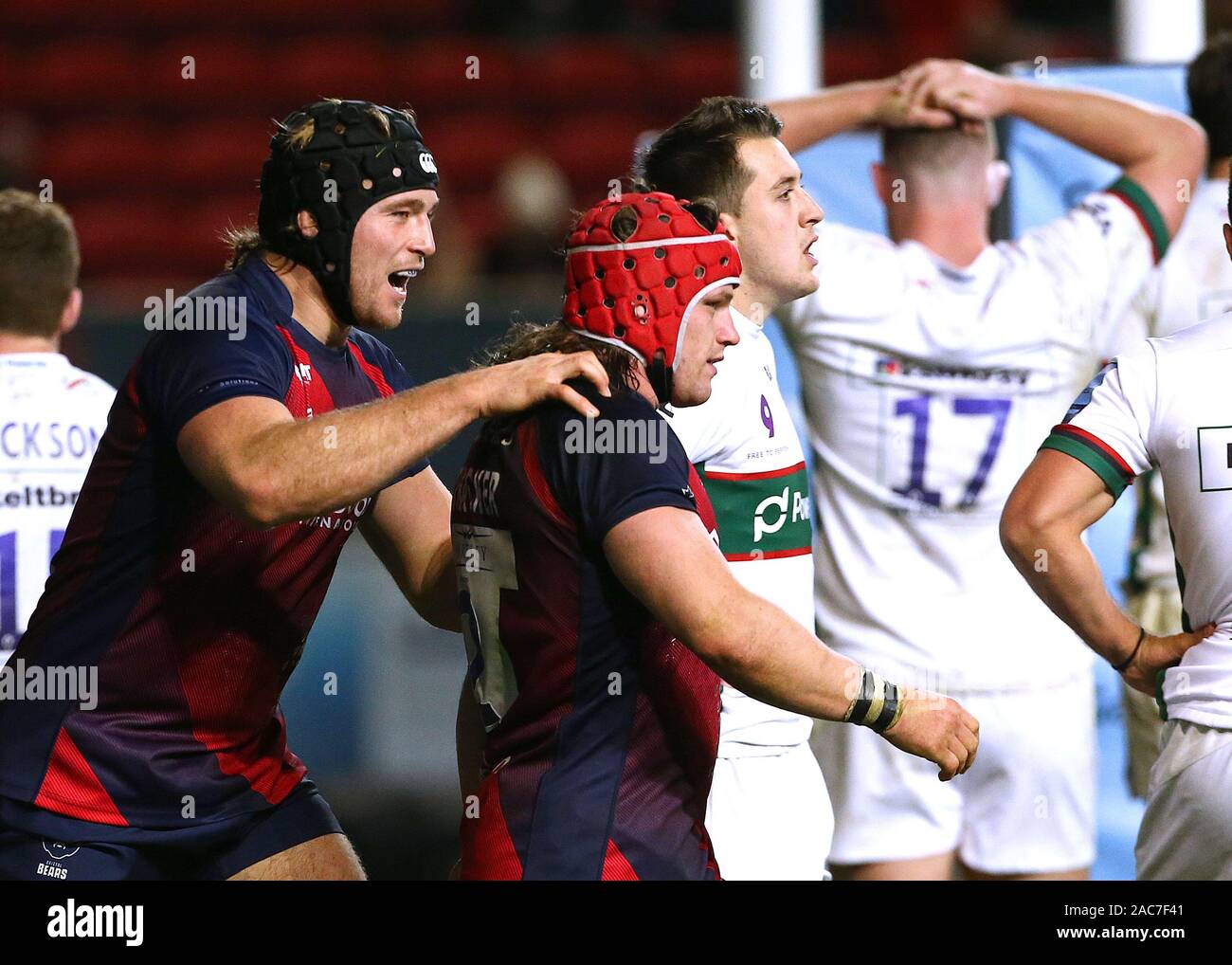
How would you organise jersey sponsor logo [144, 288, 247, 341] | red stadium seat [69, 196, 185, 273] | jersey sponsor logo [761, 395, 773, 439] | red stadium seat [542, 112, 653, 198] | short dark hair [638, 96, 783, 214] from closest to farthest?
jersey sponsor logo [144, 288, 247, 341]
jersey sponsor logo [761, 395, 773, 439]
short dark hair [638, 96, 783, 214]
red stadium seat [69, 196, 185, 273]
red stadium seat [542, 112, 653, 198]

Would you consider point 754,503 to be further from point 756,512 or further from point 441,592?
point 441,592

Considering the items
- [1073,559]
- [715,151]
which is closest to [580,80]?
[715,151]

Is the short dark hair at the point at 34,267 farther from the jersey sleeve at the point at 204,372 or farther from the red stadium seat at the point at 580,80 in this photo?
the red stadium seat at the point at 580,80

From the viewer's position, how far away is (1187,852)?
334 centimetres

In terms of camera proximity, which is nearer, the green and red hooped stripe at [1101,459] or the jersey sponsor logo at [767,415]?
the green and red hooped stripe at [1101,459]

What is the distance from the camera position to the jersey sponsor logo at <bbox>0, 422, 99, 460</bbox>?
4.26 meters

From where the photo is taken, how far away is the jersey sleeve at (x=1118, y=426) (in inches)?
132

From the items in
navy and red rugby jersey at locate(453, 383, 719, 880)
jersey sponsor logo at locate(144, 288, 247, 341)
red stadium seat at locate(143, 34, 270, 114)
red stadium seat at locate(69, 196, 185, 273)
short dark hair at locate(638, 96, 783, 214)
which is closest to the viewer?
navy and red rugby jersey at locate(453, 383, 719, 880)

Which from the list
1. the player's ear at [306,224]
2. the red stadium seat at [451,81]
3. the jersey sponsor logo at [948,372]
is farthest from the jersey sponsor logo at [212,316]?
the red stadium seat at [451,81]

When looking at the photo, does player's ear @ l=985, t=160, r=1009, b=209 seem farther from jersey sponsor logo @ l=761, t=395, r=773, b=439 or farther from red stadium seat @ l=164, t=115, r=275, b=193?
red stadium seat @ l=164, t=115, r=275, b=193

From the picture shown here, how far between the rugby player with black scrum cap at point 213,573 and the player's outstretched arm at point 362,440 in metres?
0.08

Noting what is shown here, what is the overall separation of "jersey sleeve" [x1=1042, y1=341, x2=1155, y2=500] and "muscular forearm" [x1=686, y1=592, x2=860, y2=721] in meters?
0.94

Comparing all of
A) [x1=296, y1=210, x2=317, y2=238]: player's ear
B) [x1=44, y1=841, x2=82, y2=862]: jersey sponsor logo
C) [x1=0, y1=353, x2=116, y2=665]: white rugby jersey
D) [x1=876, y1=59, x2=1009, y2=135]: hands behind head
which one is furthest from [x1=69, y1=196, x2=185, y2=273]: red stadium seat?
[x1=44, y1=841, x2=82, y2=862]: jersey sponsor logo
